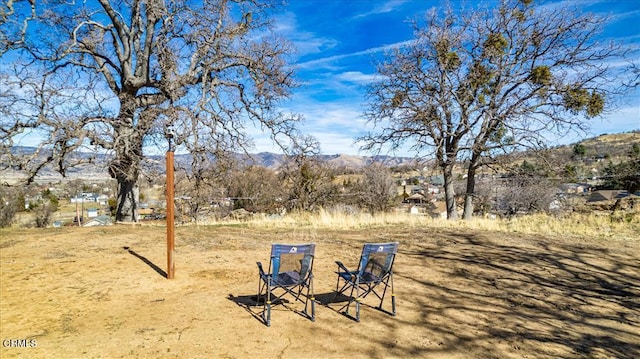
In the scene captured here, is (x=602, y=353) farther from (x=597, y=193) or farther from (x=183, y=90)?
(x=597, y=193)

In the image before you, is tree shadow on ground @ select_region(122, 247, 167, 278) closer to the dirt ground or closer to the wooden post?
the dirt ground

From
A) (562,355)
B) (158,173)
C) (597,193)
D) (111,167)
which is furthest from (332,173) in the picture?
(562,355)

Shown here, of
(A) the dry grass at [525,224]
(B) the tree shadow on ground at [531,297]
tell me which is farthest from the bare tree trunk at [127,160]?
(B) the tree shadow on ground at [531,297]

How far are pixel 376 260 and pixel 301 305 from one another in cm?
120

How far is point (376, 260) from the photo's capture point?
186 inches

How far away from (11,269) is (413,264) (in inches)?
274

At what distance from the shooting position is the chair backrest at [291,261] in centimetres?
438

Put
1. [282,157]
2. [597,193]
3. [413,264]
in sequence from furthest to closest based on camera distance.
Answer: [597,193] → [282,157] → [413,264]

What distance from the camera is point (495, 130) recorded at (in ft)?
41.8

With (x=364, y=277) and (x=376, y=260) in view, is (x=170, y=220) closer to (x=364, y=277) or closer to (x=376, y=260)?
(x=364, y=277)

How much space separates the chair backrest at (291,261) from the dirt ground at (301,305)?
1.53ft

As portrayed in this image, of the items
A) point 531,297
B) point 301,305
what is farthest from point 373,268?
point 531,297

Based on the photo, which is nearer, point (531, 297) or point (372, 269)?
point (372, 269)

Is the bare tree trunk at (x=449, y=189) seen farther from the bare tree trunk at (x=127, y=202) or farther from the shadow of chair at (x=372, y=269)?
the bare tree trunk at (x=127, y=202)
